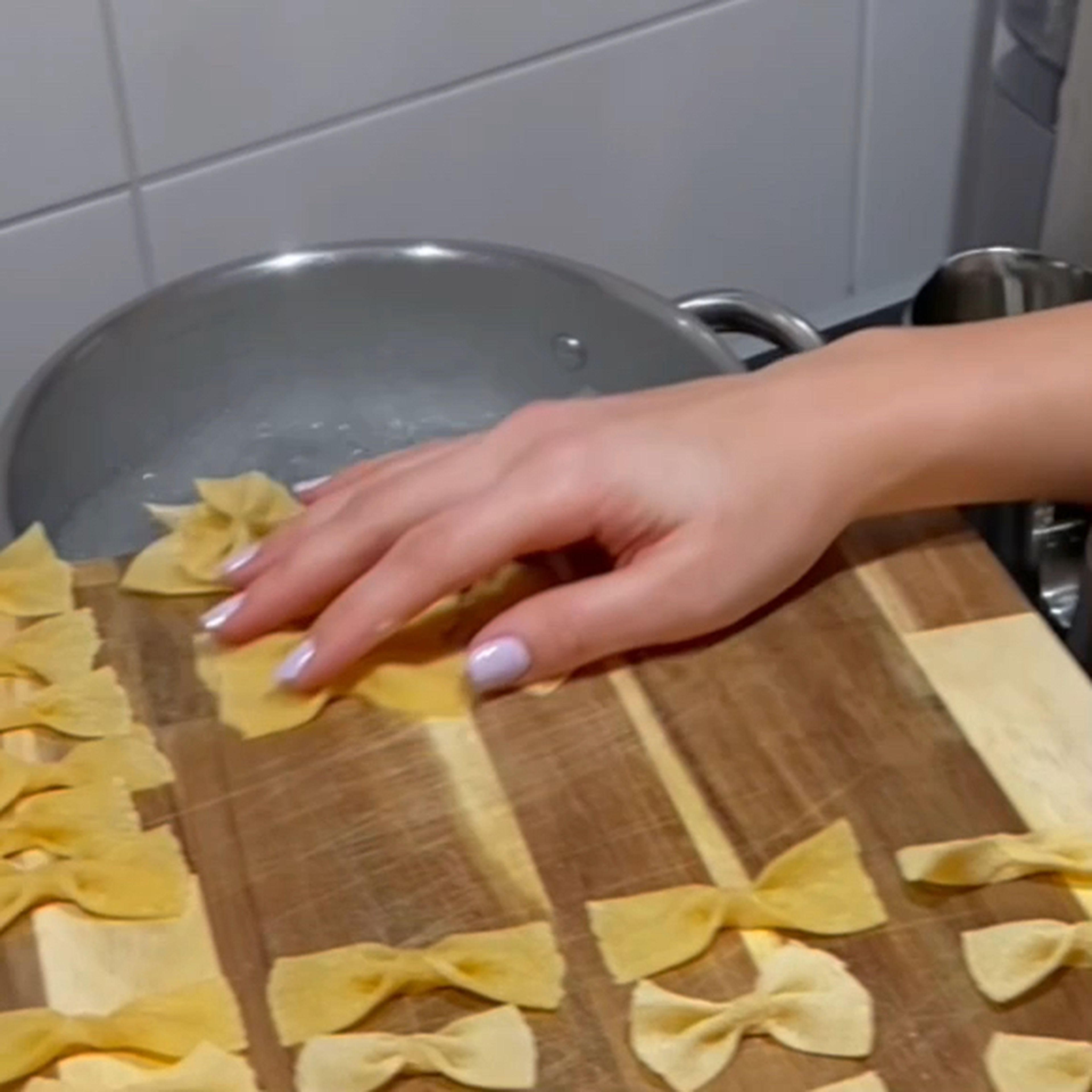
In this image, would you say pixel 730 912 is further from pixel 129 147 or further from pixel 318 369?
pixel 129 147

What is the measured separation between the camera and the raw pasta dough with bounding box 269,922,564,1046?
17.9 inches

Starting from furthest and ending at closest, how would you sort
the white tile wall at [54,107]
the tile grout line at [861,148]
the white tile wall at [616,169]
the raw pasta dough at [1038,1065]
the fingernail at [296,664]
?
the tile grout line at [861,148] → the white tile wall at [616,169] → the white tile wall at [54,107] → the fingernail at [296,664] → the raw pasta dough at [1038,1065]

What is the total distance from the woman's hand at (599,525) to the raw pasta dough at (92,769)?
1.9 inches

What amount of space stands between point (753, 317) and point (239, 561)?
24 centimetres

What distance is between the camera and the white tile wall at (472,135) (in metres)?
0.87

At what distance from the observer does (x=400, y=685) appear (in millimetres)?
544

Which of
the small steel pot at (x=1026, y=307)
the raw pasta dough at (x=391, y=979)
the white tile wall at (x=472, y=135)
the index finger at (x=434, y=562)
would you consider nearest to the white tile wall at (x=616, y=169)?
the white tile wall at (x=472, y=135)

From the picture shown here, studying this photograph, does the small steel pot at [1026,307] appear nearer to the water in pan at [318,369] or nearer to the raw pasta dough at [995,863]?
the water in pan at [318,369]

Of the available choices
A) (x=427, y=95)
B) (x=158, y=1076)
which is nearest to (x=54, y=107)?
(x=427, y=95)

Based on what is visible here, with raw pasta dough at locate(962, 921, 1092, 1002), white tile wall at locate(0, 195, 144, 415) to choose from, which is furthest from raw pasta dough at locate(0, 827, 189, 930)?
white tile wall at locate(0, 195, 144, 415)

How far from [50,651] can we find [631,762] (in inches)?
7.3

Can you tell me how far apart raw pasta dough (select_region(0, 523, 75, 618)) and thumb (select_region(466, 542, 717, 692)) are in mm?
140

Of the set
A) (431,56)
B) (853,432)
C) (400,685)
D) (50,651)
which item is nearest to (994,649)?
(853,432)

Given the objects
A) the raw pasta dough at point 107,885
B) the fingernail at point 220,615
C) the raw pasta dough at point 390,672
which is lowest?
the raw pasta dough at point 107,885
